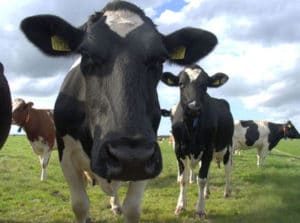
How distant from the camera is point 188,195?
36.1ft

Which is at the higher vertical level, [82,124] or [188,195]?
[82,124]

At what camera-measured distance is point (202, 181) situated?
905 centimetres

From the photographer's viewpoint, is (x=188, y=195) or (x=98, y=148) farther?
(x=188, y=195)

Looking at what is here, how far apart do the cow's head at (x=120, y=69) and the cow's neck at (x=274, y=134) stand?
21.6 metres

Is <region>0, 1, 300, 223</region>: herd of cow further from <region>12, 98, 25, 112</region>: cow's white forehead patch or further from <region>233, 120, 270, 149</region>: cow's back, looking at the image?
<region>233, 120, 270, 149</region>: cow's back

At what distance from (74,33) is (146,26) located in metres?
0.78

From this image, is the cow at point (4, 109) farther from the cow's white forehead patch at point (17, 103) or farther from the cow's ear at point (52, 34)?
the cow's white forehead patch at point (17, 103)

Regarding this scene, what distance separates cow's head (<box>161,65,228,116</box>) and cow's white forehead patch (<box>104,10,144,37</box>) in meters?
4.48

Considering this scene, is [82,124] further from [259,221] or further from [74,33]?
[259,221]

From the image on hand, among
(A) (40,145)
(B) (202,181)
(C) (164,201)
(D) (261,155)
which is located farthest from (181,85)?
(D) (261,155)

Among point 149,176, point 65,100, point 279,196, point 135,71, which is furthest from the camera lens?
point 279,196

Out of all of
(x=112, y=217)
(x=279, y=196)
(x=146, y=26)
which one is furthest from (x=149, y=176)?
(x=279, y=196)

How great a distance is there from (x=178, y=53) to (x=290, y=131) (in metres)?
28.5

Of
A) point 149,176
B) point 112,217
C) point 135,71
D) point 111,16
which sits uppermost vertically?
point 111,16
